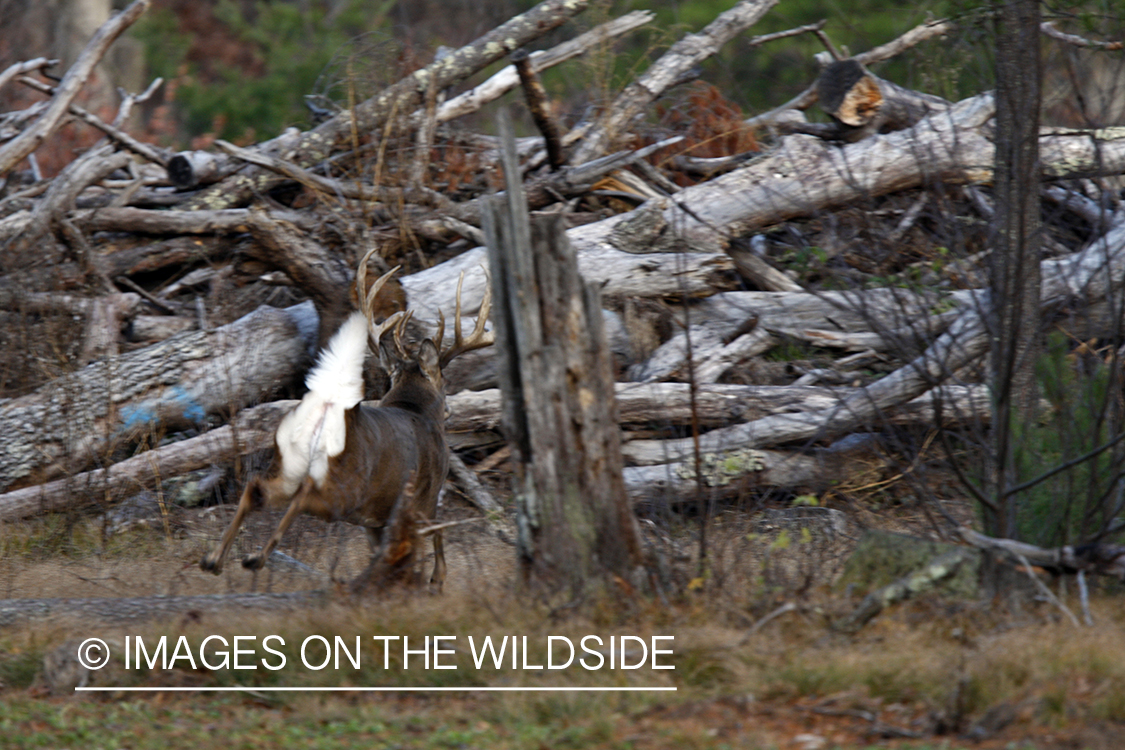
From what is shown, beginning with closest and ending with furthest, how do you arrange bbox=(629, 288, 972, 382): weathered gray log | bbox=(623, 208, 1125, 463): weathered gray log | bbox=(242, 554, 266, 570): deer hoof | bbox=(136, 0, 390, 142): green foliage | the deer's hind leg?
bbox=(242, 554, 266, 570): deer hoof < the deer's hind leg < bbox=(623, 208, 1125, 463): weathered gray log < bbox=(629, 288, 972, 382): weathered gray log < bbox=(136, 0, 390, 142): green foliage

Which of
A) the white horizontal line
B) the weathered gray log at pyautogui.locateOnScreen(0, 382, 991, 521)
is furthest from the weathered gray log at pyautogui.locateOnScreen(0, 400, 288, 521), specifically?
the white horizontal line

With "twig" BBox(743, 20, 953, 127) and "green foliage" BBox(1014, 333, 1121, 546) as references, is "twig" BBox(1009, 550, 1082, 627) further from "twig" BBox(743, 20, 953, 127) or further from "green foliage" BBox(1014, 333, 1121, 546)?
"twig" BBox(743, 20, 953, 127)

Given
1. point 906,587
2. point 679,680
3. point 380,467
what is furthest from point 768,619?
point 380,467

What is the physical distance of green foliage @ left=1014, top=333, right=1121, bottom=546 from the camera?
5.26 metres

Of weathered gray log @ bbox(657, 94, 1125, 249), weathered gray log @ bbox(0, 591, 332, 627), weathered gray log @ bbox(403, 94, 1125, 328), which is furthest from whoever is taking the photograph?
weathered gray log @ bbox(657, 94, 1125, 249)

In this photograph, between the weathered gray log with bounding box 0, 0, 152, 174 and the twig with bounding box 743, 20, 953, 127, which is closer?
the weathered gray log with bounding box 0, 0, 152, 174

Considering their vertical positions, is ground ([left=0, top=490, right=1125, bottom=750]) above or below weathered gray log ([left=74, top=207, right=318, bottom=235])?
below

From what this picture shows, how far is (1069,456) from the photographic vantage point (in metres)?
5.34

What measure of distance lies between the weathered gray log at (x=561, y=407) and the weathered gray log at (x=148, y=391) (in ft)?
11.6

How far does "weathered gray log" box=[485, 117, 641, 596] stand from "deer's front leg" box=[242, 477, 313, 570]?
50.8 inches

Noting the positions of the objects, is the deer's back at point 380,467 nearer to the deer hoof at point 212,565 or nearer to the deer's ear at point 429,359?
the deer's ear at point 429,359

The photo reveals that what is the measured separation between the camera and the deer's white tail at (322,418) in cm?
561

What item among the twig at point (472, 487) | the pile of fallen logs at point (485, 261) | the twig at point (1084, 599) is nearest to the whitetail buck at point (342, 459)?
the twig at point (472, 487)

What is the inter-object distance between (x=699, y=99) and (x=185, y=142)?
1130cm
